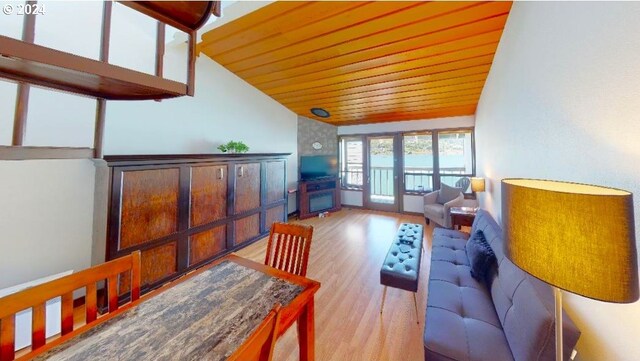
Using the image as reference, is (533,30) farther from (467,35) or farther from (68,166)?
(68,166)

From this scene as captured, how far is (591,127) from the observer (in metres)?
1.05

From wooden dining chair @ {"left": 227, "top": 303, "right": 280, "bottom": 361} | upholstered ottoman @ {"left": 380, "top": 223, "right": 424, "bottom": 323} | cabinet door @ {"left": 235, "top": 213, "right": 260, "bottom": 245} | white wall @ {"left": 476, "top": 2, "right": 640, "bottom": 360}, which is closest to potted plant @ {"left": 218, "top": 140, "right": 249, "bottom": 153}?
cabinet door @ {"left": 235, "top": 213, "right": 260, "bottom": 245}

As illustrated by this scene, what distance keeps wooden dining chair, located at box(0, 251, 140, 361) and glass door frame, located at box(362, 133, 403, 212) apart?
17.6ft

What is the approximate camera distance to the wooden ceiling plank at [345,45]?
7.42 feet

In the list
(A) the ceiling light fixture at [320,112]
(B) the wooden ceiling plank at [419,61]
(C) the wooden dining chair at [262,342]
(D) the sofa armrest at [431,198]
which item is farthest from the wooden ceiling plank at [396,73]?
(C) the wooden dining chair at [262,342]

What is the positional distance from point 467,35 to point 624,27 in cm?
200

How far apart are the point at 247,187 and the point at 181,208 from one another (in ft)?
3.47

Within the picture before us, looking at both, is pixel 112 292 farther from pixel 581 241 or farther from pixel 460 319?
pixel 460 319

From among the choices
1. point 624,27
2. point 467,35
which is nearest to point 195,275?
point 624,27

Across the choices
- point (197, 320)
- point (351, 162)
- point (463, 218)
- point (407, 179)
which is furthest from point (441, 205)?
point (197, 320)

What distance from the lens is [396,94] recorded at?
13.1ft

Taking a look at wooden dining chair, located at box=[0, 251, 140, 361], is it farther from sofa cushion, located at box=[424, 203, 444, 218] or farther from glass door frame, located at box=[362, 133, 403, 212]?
glass door frame, located at box=[362, 133, 403, 212]

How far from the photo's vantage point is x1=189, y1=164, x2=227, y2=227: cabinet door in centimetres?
283

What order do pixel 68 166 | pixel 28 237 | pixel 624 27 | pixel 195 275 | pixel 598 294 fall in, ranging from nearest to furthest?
pixel 598 294 < pixel 624 27 < pixel 195 275 < pixel 28 237 < pixel 68 166
